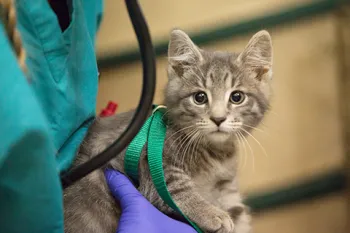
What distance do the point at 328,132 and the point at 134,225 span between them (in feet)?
3.67

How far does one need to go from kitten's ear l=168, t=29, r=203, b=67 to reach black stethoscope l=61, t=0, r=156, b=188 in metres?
0.51

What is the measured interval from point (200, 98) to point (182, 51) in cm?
13

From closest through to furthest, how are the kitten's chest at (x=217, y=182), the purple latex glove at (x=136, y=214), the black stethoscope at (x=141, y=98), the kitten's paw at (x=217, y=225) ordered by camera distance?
the black stethoscope at (x=141, y=98)
the purple latex glove at (x=136, y=214)
the kitten's paw at (x=217, y=225)
the kitten's chest at (x=217, y=182)

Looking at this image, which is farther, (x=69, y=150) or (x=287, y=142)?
(x=287, y=142)

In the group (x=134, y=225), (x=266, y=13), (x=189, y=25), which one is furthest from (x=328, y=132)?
(x=134, y=225)

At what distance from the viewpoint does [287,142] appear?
62.8 inches

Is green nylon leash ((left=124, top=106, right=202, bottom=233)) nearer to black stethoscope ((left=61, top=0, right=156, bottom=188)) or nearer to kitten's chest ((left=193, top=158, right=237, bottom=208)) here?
kitten's chest ((left=193, top=158, right=237, bottom=208))

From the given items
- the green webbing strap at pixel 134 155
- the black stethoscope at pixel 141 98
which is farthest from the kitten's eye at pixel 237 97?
the black stethoscope at pixel 141 98

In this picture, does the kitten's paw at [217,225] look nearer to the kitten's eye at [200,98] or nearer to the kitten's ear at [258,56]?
the kitten's eye at [200,98]

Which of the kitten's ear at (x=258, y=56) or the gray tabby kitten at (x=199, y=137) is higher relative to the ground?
the kitten's ear at (x=258, y=56)

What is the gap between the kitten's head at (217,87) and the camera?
0.95m

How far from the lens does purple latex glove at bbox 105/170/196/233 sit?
2.46 feet

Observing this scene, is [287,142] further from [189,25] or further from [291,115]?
[189,25]

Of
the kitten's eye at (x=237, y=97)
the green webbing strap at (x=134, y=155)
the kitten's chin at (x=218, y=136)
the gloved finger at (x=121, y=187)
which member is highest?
the kitten's eye at (x=237, y=97)
